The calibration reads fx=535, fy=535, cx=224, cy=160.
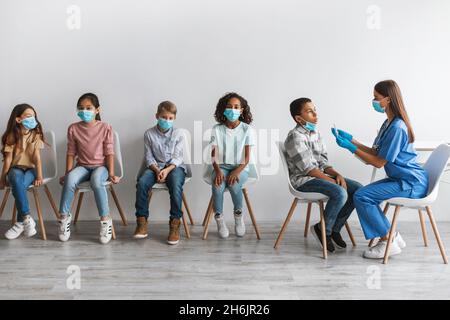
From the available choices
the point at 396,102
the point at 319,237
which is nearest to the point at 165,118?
the point at 319,237

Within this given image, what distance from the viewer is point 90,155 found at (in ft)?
12.2

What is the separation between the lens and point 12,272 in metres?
2.90

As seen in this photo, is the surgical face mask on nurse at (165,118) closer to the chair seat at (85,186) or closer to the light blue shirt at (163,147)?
the light blue shirt at (163,147)

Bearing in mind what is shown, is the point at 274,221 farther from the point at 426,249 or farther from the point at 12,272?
the point at 12,272

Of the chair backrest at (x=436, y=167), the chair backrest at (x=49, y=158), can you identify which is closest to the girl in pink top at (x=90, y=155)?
the chair backrest at (x=49, y=158)

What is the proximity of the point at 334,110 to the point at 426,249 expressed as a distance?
127 centimetres

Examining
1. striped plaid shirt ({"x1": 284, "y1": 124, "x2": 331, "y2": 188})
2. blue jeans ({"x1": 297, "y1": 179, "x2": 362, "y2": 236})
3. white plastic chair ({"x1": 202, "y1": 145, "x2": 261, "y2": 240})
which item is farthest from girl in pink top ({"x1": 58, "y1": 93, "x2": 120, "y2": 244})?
blue jeans ({"x1": 297, "y1": 179, "x2": 362, "y2": 236})

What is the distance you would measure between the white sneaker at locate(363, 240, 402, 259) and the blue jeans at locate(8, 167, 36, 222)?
226 cm

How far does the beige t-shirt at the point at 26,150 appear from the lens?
12.1 ft

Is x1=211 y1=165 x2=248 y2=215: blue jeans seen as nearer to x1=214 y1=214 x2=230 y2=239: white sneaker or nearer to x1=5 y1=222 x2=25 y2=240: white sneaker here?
x1=214 y1=214 x2=230 y2=239: white sneaker

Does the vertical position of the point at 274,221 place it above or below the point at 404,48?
below

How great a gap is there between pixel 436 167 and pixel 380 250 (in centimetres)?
59

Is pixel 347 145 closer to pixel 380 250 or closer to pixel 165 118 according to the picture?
pixel 380 250

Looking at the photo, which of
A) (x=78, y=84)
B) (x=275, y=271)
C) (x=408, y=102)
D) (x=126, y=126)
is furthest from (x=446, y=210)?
(x=78, y=84)
